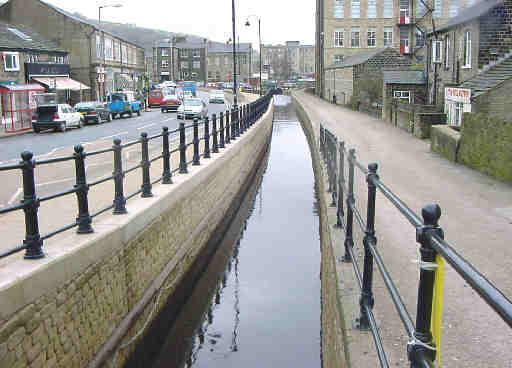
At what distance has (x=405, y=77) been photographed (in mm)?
38656

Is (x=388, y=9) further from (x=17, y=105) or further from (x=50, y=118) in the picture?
(x=50, y=118)

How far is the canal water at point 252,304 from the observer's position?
311 inches

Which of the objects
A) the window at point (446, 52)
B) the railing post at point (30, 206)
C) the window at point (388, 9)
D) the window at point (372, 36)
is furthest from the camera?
the window at point (372, 36)

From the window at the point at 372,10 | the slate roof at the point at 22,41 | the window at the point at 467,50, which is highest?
the window at the point at 372,10

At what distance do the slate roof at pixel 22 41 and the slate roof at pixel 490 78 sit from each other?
28.9 m

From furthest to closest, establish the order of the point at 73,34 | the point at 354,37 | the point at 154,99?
1. the point at 354,37
2. the point at 154,99
3. the point at 73,34

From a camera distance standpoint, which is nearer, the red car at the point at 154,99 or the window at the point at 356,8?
the red car at the point at 154,99

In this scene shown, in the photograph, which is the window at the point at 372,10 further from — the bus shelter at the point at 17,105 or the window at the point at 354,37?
the bus shelter at the point at 17,105

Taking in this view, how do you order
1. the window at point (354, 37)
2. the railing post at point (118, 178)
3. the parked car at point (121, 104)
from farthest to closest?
the window at point (354, 37) → the parked car at point (121, 104) → the railing post at point (118, 178)

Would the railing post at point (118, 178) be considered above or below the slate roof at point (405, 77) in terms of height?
below

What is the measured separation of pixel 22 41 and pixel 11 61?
14.6ft

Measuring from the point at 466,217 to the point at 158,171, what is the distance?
25.0 ft

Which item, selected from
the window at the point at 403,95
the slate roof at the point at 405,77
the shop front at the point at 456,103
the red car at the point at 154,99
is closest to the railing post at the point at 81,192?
the shop front at the point at 456,103

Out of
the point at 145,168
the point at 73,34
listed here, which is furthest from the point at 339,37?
the point at 145,168
